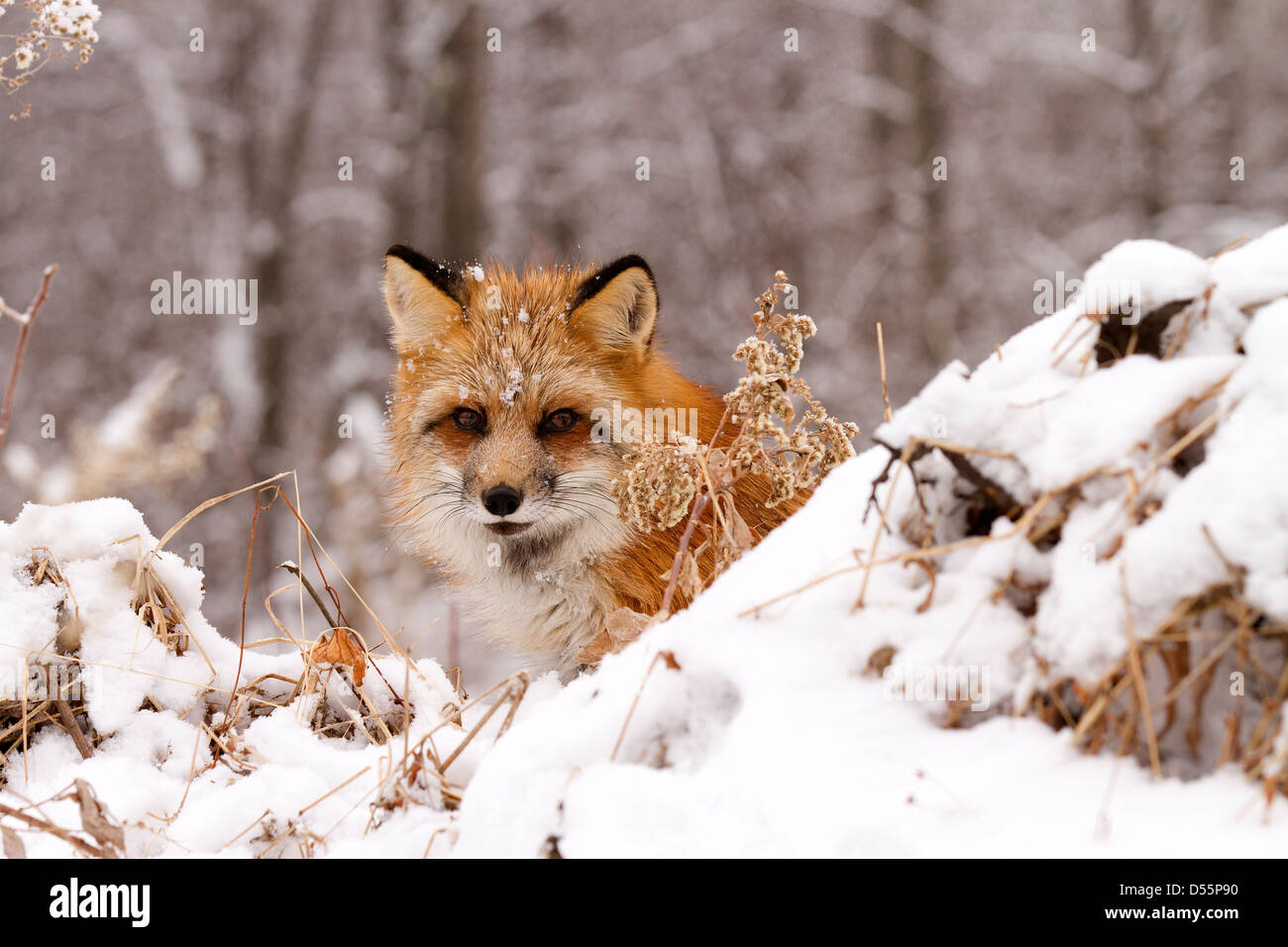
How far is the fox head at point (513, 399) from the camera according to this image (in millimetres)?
4234

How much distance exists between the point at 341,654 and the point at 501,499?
3.55 ft

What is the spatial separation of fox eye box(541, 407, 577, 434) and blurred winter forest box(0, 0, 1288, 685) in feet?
28.1

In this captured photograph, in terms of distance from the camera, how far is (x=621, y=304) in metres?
4.54

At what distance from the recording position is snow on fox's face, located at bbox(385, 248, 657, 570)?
423cm

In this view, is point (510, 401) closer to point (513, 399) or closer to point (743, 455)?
point (513, 399)

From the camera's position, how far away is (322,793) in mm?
2395

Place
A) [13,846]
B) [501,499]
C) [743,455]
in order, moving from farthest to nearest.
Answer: [501,499] → [743,455] → [13,846]

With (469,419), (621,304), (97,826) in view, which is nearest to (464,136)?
(621,304)

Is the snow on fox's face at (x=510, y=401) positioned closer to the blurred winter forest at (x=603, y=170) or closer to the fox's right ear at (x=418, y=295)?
the fox's right ear at (x=418, y=295)

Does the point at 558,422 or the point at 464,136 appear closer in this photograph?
the point at 558,422

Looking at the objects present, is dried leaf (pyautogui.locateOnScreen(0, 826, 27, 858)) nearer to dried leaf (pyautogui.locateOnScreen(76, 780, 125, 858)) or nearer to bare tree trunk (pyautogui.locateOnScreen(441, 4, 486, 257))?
dried leaf (pyautogui.locateOnScreen(76, 780, 125, 858))
